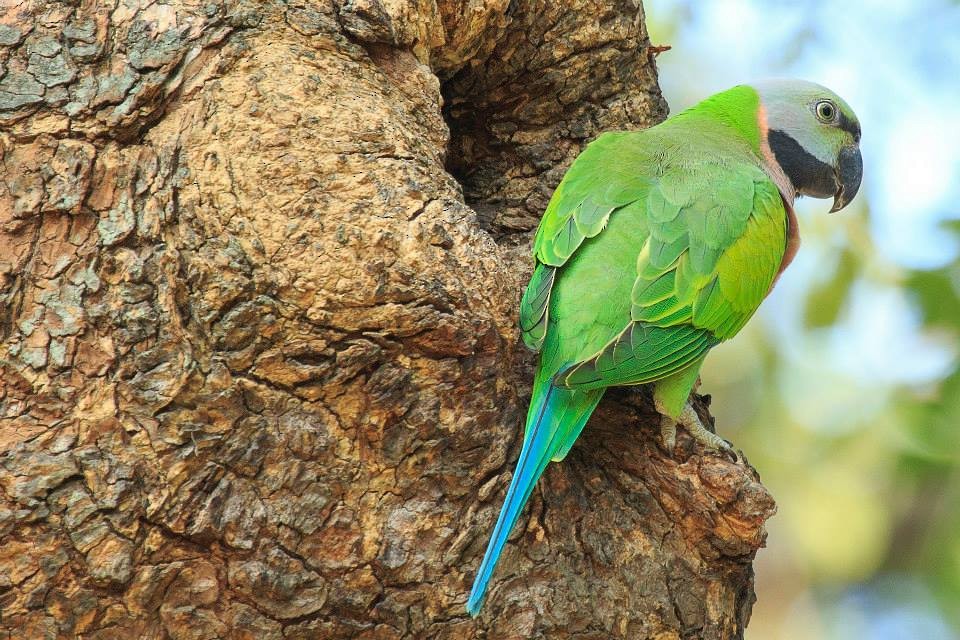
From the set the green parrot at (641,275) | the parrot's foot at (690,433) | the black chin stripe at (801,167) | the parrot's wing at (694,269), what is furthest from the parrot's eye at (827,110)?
the parrot's foot at (690,433)

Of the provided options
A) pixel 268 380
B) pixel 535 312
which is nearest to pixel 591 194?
pixel 535 312

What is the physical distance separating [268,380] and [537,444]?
2.16 feet

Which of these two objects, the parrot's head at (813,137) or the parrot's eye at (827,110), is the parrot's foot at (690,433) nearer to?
the parrot's head at (813,137)

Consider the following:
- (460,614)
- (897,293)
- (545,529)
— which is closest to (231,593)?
(460,614)

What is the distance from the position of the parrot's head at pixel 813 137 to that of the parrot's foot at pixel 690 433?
50.4 inches

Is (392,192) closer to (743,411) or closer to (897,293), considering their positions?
(897,293)

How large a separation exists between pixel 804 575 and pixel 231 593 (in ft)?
14.8

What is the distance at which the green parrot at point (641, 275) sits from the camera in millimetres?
2328

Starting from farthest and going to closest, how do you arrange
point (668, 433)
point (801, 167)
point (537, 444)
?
point (801, 167)
point (668, 433)
point (537, 444)

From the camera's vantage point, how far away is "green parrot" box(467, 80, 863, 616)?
2328 millimetres

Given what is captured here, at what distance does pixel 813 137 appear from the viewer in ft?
11.3

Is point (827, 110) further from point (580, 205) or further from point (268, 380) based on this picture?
point (268, 380)

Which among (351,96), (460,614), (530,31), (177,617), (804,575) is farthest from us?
(804,575)

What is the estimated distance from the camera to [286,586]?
211 centimetres
